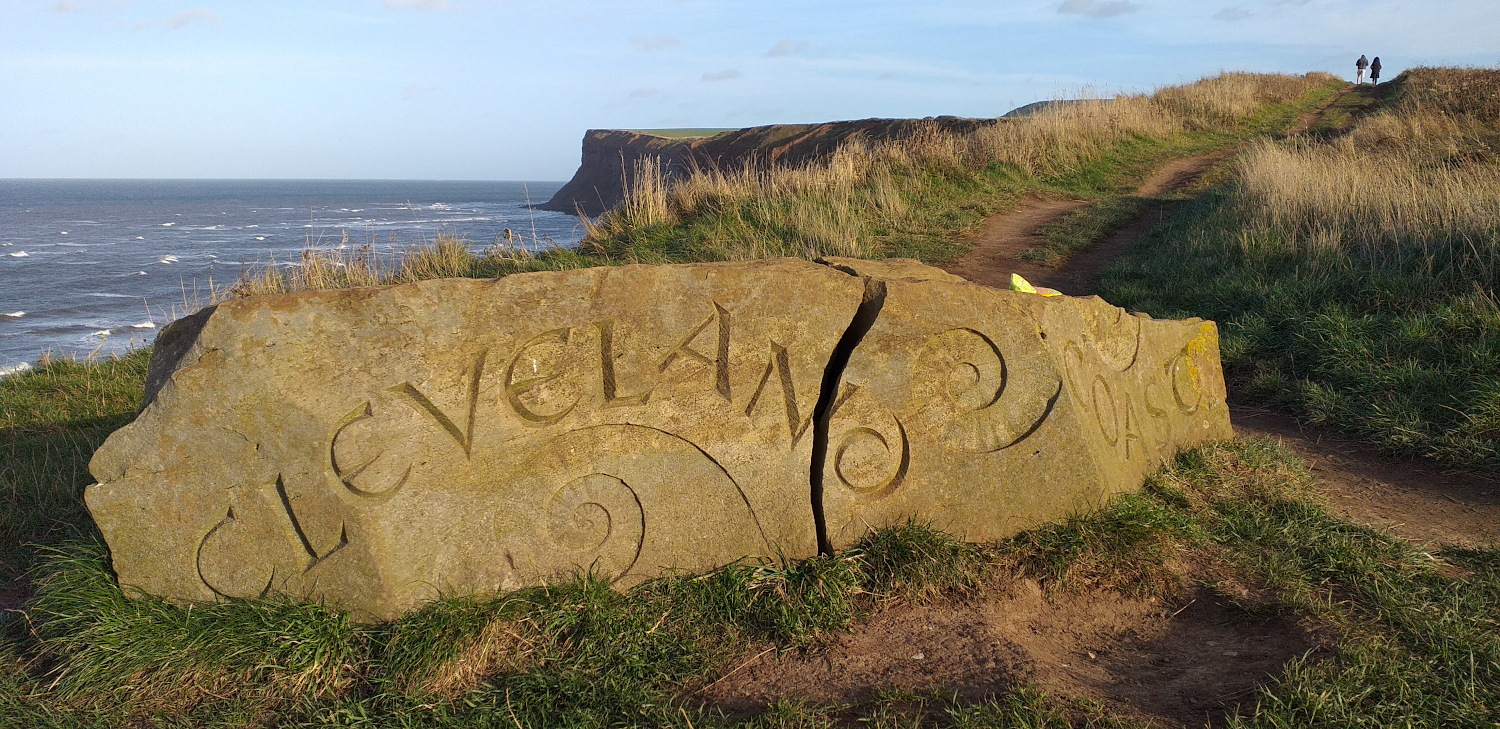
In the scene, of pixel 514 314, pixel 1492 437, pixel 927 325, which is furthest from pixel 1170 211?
pixel 514 314

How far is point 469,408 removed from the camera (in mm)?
2748

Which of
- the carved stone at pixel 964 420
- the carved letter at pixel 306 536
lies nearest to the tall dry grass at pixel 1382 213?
the carved stone at pixel 964 420

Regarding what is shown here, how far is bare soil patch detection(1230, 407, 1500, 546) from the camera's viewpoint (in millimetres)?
3455

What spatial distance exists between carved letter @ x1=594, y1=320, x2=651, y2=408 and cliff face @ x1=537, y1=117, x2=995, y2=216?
5917 millimetres

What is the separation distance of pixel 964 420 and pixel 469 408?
1677mm

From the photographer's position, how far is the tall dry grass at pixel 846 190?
28.3 feet

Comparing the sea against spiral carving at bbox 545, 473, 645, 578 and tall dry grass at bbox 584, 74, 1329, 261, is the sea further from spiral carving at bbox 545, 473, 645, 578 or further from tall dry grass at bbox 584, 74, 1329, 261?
spiral carving at bbox 545, 473, 645, 578

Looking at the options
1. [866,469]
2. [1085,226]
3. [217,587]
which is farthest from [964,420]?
[1085,226]

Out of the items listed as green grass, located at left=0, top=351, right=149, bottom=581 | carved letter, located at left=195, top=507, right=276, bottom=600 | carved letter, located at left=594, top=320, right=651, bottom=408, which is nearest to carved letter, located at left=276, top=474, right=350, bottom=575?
carved letter, located at left=195, top=507, right=276, bottom=600

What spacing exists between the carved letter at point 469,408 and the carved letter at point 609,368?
0.37 meters

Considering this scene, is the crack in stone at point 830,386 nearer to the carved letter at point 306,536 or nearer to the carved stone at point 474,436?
the carved stone at point 474,436

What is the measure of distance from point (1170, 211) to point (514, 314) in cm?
998

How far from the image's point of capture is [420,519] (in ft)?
8.87

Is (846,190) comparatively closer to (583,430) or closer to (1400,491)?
(1400,491)
